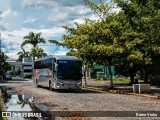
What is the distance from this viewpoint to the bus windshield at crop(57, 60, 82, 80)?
3256 cm

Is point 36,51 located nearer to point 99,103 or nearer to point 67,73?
point 67,73

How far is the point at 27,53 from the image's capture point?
126m

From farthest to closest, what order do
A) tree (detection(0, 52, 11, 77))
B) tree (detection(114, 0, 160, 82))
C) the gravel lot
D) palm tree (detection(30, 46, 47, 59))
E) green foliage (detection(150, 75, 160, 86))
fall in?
palm tree (detection(30, 46, 47, 59)) < tree (detection(0, 52, 11, 77)) < green foliage (detection(150, 75, 160, 86)) < tree (detection(114, 0, 160, 82)) < the gravel lot

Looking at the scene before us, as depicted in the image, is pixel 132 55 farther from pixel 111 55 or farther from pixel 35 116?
pixel 35 116

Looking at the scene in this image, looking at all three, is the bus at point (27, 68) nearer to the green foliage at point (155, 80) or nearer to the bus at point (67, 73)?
the green foliage at point (155, 80)

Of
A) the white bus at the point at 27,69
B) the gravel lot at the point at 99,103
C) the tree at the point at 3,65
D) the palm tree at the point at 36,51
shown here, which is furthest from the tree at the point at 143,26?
the white bus at the point at 27,69

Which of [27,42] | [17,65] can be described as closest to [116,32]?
[27,42]

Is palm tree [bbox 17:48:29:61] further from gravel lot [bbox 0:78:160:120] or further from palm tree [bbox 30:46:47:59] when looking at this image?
gravel lot [bbox 0:78:160:120]


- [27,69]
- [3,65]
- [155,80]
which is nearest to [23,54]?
[27,69]

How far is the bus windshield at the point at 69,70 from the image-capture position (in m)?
32.6

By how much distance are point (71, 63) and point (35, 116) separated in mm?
17532

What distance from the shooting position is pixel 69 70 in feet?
107

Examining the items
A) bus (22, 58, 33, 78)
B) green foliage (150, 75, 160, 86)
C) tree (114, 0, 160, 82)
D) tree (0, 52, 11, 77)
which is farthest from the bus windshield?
bus (22, 58, 33, 78)

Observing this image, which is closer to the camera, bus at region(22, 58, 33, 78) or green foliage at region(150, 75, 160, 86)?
green foliage at region(150, 75, 160, 86)
